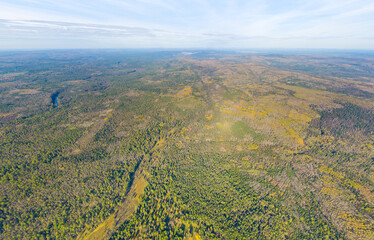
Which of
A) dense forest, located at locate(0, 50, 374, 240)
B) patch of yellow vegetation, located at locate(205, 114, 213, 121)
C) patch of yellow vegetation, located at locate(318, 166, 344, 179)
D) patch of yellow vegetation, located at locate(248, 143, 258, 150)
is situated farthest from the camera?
patch of yellow vegetation, located at locate(205, 114, 213, 121)

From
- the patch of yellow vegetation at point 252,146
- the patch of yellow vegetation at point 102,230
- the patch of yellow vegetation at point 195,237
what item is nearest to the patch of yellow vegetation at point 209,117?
the patch of yellow vegetation at point 252,146

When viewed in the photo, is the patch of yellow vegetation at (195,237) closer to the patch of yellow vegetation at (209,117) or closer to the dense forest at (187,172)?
the dense forest at (187,172)

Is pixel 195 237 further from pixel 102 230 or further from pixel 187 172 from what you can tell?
pixel 102 230

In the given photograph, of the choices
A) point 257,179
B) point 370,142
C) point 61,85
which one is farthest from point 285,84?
point 61,85

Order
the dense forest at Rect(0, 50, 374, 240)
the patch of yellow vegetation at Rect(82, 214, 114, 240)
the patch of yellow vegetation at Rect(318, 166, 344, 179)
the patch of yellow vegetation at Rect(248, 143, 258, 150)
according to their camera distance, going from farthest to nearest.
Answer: the patch of yellow vegetation at Rect(248, 143, 258, 150) → the patch of yellow vegetation at Rect(318, 166, 344, 179) → the dense forest at Rect(0, 50, 374, 240) → the patch of yellow vegetation at Rect(82, 214, 114, 240)

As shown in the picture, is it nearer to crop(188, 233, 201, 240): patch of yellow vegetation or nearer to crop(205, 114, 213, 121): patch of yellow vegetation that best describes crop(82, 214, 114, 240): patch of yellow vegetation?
crop(188, 233, 201, 240): patch of yellow vegetation

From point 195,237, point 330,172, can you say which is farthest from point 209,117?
point 195,237

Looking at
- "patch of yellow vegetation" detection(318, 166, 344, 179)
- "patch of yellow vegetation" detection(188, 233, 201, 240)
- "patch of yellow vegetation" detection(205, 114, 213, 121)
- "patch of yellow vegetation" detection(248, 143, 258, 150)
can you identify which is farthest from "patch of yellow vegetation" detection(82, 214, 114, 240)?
"patch of yellow vegetation" detection(318, 166, 344, 179)

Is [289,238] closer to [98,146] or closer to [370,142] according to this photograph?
[370,142]

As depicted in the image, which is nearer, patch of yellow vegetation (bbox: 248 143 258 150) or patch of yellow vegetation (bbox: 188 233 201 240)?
patch of yellow vegetation (bbox: 188 233 201 240)

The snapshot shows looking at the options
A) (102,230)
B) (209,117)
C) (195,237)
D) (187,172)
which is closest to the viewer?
(195,237)

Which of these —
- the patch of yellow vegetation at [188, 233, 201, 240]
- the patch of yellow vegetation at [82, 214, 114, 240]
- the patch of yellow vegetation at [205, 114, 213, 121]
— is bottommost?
the patch of yellow vegetation at [82, 214, 114, 240]
